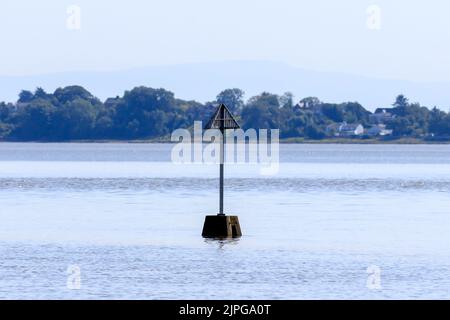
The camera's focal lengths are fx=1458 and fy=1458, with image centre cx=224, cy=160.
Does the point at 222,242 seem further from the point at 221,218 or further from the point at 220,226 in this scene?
the point at 221,218

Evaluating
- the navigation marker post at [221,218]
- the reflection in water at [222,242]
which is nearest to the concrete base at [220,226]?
the navigation marker post at [221,218]

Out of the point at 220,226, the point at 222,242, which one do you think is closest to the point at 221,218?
the point at 220,226

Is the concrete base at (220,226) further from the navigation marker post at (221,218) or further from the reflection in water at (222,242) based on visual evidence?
the reflection in water at (222,242)

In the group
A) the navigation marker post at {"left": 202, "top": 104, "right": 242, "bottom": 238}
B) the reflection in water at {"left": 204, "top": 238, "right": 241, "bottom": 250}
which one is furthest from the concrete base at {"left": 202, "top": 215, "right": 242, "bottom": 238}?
the reflection in water at {"left": 204, "top": 238, "right": 241, "bottom": 250}

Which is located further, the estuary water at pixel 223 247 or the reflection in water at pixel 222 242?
the reflection in water at pixel 222 242

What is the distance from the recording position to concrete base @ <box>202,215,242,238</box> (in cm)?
4712

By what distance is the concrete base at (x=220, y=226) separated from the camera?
47.1m

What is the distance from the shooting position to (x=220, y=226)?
4738cm

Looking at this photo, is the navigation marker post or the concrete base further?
the concrete base

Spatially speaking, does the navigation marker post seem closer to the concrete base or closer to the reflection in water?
the concrete base

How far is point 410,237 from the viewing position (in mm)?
52781
